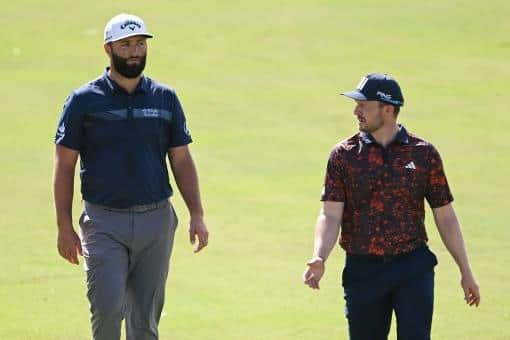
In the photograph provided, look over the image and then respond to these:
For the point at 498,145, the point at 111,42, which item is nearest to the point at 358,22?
the point at 498,145

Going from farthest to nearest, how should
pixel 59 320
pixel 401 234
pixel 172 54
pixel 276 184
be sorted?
pixel 172 54 → pixel 276 184 → pixel 59 320 → pixel 401 234

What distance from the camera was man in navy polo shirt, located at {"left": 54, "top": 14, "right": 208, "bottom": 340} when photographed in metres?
7.91

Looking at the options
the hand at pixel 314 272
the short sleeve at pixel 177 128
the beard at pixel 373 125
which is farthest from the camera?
the short sleeve at pixel 177 128

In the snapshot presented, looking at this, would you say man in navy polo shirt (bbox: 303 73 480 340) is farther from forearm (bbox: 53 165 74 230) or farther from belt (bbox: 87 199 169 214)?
forearm (bbox: 53 165 74 230)

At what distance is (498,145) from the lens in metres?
17.4

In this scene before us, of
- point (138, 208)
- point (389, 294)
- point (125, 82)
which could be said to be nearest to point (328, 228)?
point (389, 294)

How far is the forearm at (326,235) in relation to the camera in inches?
300

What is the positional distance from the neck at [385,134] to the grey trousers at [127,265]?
1.36m

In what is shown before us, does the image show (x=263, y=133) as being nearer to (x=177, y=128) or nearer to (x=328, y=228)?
(x=177, y=128)

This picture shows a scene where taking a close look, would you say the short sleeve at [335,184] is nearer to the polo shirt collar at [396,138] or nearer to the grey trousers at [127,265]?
the polo shirt collar at [396,138]

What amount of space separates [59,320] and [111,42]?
3.37m

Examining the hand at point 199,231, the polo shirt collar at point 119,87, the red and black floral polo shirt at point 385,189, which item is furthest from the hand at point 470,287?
the polo shirt collar at point 119,87

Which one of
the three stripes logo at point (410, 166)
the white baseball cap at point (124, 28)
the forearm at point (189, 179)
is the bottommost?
the forearm at point (189, 179)

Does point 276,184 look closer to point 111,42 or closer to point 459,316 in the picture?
point 459,316
